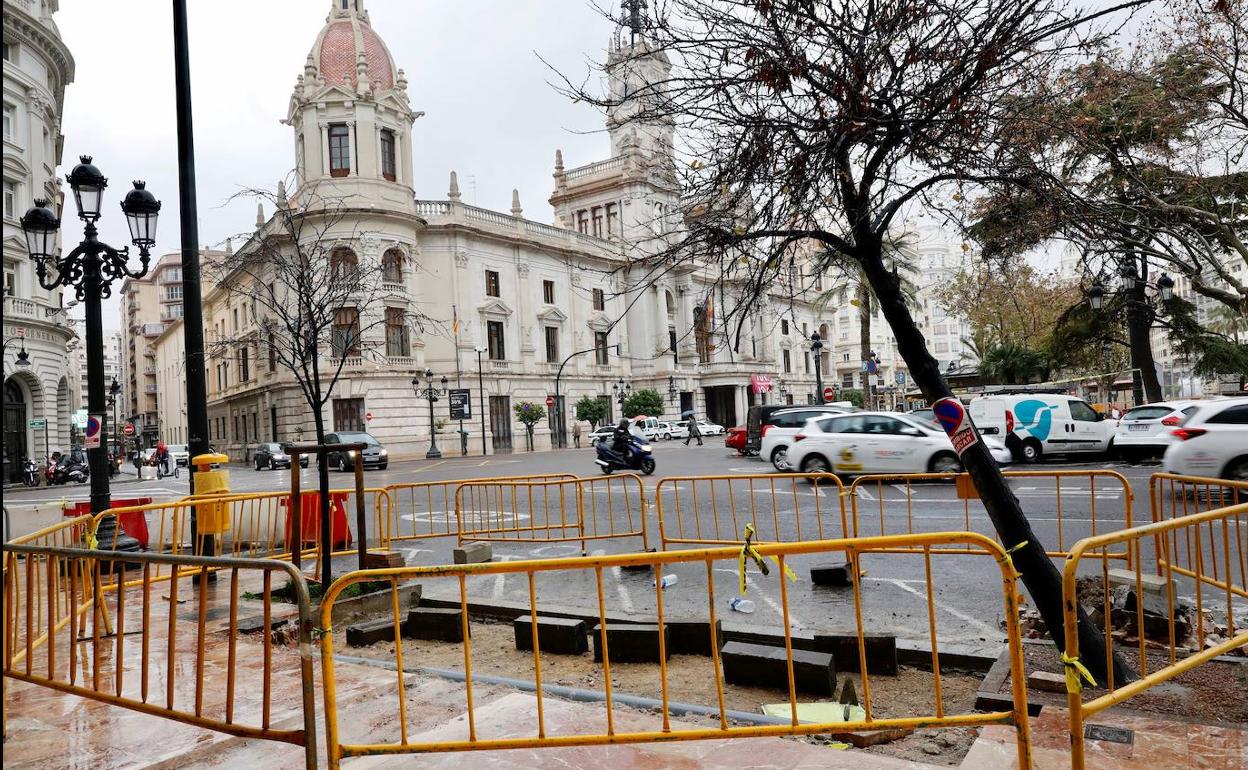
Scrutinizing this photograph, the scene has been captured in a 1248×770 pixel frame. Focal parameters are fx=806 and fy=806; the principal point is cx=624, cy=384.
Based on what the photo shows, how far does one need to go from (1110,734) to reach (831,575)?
155 inches

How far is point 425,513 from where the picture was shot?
14430mm

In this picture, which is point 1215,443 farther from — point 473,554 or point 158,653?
point 158,653

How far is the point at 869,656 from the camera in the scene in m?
5.03

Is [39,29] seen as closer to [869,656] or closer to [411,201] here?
[411,201]

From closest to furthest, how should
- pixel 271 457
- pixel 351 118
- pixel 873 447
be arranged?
1. pixel 873 447
2. pixel 271 457
3. pixel 351 118

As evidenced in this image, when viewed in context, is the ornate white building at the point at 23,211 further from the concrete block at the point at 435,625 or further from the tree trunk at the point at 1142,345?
the tree trunk at the point at 1142,345

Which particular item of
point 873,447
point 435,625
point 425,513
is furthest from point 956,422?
point 873,447

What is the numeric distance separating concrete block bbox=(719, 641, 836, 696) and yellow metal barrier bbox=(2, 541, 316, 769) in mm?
2439

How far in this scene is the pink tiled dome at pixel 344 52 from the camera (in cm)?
4262

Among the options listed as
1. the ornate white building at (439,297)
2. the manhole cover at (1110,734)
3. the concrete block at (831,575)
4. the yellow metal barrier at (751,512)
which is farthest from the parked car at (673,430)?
the manhole cover at (1110,734)

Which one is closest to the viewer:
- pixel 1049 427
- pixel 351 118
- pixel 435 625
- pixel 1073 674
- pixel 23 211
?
pixel 1073 674

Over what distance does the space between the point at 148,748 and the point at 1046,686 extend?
4660 mm

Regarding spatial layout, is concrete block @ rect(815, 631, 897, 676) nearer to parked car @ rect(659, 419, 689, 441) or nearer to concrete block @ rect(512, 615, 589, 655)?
concrete block @ rect(512, 615, 589, 655)

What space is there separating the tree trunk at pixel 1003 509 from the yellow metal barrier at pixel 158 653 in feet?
12.3
